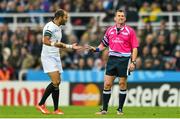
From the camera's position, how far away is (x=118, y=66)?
17.9 m

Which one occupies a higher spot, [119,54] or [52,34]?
[52,34]

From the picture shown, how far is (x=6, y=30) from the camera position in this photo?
3017 centimetres

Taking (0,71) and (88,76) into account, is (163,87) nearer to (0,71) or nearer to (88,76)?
(88,76)

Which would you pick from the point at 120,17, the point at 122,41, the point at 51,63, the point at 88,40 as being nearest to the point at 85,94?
the point at 88,40

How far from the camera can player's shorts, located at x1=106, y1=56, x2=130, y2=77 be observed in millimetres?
17891

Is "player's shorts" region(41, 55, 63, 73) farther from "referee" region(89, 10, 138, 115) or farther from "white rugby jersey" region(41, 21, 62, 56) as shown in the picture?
"referee" region(89, 10, 138, 115)

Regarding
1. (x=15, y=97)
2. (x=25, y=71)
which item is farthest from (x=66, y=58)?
(x=15, y=97)

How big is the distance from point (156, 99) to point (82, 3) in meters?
7.36

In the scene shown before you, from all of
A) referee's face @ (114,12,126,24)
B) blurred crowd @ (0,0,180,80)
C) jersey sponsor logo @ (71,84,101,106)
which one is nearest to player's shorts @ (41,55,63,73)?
referee's face @ (114,12,126,24)

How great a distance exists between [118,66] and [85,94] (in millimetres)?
8007

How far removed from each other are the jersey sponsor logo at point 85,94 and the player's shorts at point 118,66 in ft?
25.3

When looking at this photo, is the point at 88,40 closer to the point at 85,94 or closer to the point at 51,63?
the point at 85,94

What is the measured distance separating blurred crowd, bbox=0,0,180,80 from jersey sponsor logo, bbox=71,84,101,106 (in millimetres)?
1704

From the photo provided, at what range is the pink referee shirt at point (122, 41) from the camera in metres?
17.8
